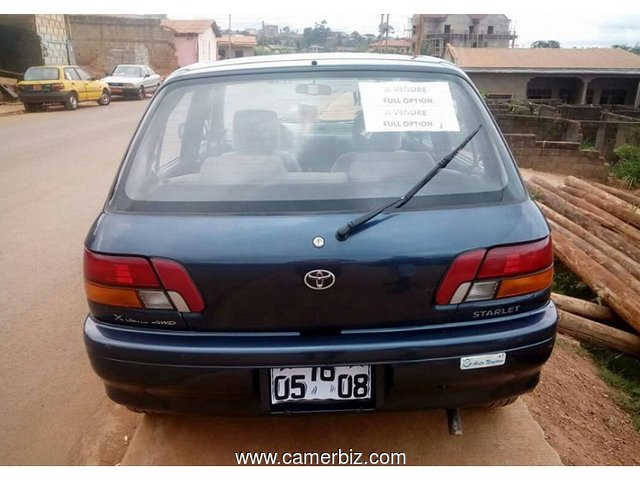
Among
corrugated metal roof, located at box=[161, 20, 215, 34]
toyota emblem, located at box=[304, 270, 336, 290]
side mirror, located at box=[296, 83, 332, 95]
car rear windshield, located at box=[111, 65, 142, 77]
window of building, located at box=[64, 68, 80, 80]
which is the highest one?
corrugated metal roof, located at box=[161, 20, 215, 34]

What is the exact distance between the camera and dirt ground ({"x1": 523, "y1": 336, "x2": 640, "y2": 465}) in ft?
8.04

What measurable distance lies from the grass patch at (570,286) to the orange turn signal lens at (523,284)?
2.60 metres

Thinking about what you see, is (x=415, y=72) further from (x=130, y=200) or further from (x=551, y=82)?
(x=551, y=82)

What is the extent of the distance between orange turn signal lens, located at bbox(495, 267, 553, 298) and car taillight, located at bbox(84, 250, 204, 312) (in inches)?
42.3

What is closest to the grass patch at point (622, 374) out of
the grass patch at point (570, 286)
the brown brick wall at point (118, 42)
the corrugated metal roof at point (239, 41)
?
the grass patch at point (570, 286)

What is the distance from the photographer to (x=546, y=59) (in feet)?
92.6

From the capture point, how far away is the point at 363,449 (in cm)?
234

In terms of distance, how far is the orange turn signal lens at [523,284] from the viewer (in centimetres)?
192

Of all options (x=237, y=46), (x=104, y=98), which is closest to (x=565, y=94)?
(x=104, y=98)

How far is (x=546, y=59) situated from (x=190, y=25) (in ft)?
97.3

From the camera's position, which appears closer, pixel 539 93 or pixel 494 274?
pixel 494 274

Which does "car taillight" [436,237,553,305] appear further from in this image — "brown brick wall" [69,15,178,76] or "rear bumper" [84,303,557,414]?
"brown brick wall" [69,15,178,76]

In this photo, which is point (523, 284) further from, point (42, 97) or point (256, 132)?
point (42, 97)

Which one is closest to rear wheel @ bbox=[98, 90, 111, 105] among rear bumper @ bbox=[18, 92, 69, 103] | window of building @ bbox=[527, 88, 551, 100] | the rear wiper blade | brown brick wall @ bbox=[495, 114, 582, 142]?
rear bumper @ bbox=[18, 92, 69, 103]
